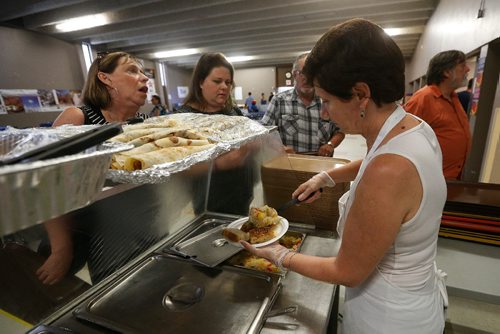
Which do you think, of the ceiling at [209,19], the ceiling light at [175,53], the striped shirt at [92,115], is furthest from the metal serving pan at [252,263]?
the ceiling light at [175,53]

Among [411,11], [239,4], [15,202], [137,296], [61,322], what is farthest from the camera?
[411,11]

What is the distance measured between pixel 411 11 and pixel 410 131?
6.39 m

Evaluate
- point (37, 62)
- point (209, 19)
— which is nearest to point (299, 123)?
point (209, 19)

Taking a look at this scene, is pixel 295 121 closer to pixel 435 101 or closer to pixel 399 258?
pixel 435 101

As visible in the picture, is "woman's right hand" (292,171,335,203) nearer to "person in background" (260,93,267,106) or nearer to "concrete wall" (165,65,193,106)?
"person in background" (260,93,267,106)

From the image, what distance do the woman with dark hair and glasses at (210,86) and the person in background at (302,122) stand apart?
627 mm

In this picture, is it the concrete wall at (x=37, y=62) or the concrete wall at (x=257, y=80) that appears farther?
the concrete wall at (x=257, y=80)

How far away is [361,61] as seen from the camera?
27.4 inches

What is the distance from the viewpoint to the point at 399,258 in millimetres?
784

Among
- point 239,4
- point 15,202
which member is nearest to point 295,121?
point 15,202

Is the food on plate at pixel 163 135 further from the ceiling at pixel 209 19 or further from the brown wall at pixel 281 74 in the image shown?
the brown wall at pixel 281 74

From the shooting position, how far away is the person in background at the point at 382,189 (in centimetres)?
67

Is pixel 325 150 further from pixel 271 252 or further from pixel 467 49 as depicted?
pixel 467 49

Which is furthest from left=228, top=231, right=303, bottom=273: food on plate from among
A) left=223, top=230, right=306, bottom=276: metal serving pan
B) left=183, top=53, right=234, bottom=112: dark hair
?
left=183, top=53, right=234, bottom=112: dark hair
